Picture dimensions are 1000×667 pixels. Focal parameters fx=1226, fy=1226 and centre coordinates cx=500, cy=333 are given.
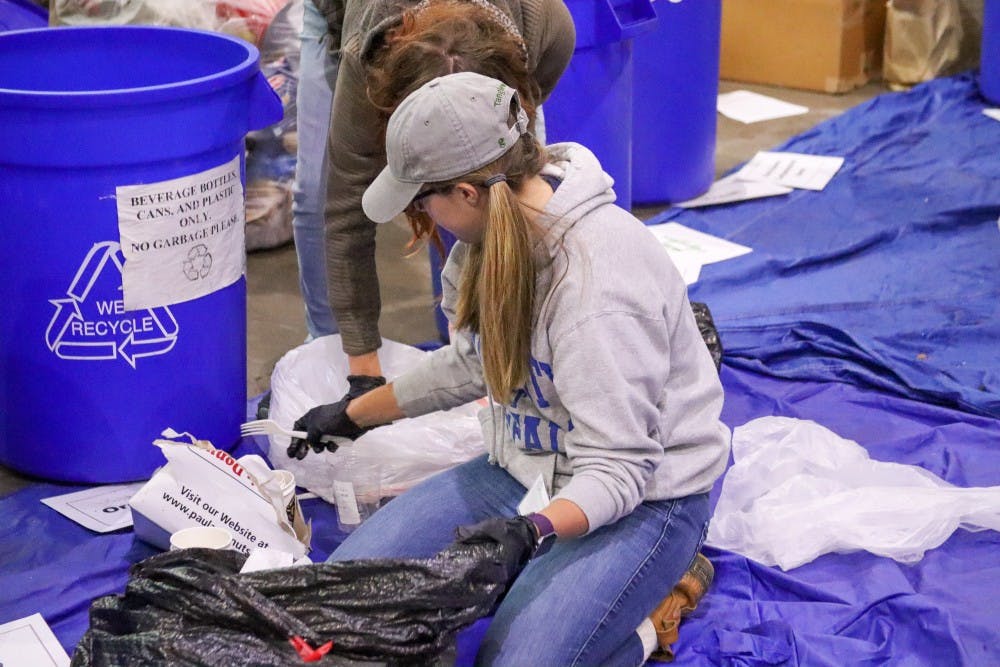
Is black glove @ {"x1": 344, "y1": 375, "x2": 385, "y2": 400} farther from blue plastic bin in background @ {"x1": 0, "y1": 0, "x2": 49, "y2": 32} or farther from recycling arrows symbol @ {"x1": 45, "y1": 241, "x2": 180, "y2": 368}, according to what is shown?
blue plastic bin in background @ {"x1": 0, "y1": 0, "x2": 49, "y2": 32}

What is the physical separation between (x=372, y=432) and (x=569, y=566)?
70 cm

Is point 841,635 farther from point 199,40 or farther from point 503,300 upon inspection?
point 199,40

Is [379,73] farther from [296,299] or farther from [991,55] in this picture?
[991,55]

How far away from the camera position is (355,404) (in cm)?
193

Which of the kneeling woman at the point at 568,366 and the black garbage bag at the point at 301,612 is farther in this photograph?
the kneeling woman at the point at 568,366

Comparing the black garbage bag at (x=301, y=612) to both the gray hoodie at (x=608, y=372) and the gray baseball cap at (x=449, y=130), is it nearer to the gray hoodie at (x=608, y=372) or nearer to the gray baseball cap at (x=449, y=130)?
the gray hoodie at (x=608, y=372)

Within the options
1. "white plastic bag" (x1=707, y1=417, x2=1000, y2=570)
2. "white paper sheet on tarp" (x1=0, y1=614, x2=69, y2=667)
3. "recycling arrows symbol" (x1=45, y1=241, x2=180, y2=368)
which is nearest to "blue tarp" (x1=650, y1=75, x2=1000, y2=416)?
"white plastic bag" (x1=707, y1=417, x2=1000, y2=570)

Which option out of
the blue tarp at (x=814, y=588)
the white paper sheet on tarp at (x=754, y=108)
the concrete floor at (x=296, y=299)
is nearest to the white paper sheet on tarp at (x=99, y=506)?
the blue tarp at (x=814, y=588)

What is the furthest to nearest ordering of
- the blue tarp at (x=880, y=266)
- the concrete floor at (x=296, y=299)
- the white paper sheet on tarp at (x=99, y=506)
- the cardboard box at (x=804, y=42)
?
the cardboard box at (x=804, y=42) → the concrete floor at (x=296, y=299) → the blue tarp at (x=880, y=266) → the white paper sheet on tarp at (x=99, y=506)

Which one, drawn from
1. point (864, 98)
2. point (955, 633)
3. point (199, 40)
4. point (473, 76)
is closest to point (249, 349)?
point (199, 40)

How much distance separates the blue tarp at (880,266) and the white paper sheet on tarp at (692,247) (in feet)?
0.15

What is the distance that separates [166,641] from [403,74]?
83 centimetres

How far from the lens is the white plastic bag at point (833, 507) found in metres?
2.00

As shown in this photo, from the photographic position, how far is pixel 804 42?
477 cm
